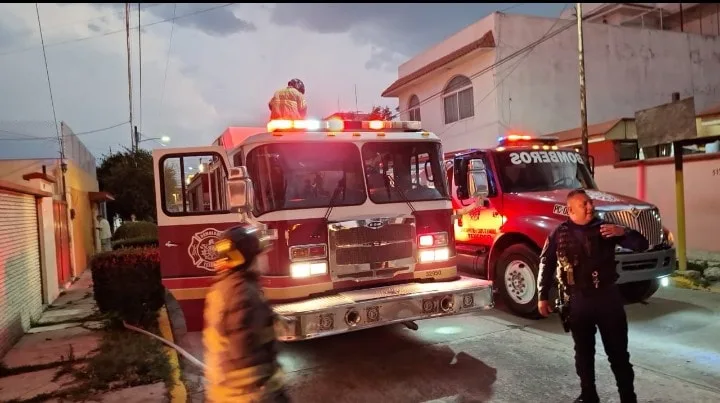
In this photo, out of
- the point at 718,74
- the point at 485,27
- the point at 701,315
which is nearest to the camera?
the point at 701,315

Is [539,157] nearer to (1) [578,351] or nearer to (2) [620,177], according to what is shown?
(1) [578,351]

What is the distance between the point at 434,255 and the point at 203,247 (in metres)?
2.53

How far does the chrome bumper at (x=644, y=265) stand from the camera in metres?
6.81

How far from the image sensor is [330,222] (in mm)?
5523

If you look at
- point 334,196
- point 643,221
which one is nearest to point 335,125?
point 334,196

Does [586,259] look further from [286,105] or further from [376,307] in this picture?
[286,105]

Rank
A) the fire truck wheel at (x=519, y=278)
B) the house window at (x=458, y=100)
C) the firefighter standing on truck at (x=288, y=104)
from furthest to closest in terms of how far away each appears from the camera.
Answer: the house window at (x=458, y=100) < the fire truck wheel at (x=519, y=278) < the firefighter standing on truck at (x=288, y=104)

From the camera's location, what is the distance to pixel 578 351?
4.14 metres

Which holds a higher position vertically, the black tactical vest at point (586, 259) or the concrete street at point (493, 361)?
the black tactical vest at point (586, 259)

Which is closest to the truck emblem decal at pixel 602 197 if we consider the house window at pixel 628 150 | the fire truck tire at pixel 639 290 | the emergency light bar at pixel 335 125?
the fire truck tire at pixel 639 290

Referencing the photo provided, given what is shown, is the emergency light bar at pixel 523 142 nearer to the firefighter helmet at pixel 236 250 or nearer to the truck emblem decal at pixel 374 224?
the truck emblem decal at pixel 374 224

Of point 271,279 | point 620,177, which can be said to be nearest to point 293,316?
point 271,279

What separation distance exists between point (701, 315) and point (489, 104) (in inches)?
473

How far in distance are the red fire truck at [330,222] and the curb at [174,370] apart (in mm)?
476
